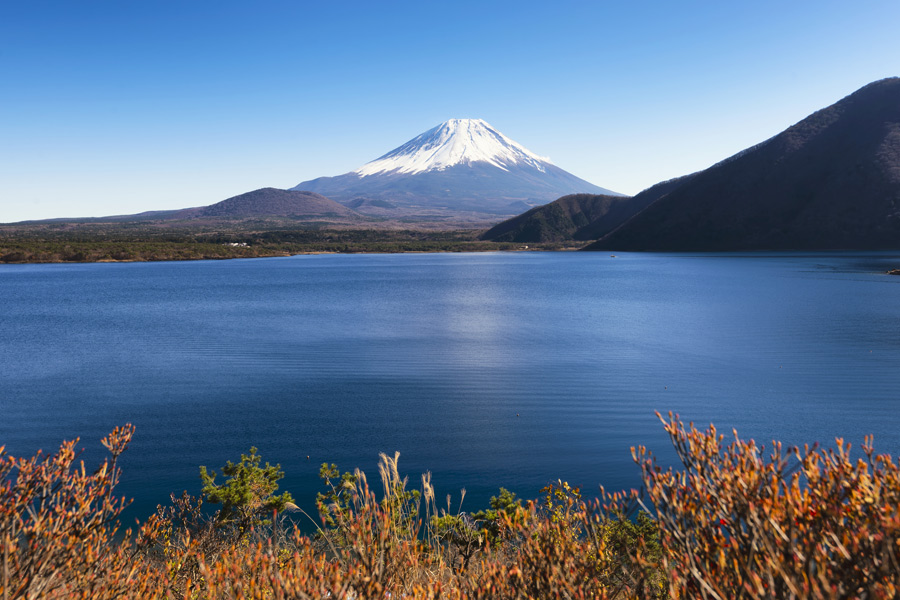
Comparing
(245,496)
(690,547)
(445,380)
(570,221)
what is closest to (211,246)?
(570,221)

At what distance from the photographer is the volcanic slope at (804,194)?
3044 inches

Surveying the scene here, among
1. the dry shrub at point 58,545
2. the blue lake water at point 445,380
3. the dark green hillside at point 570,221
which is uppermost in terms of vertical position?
the dark green hillside at point 570,221

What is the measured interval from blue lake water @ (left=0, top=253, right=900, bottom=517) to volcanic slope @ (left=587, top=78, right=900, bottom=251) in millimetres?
49837

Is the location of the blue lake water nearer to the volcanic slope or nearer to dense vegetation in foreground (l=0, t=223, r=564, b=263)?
the volcanic slope

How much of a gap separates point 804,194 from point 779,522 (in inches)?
3755

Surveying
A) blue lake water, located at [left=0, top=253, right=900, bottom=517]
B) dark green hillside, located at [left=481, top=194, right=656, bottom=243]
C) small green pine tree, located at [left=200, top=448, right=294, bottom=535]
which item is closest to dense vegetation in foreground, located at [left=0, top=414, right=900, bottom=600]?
small green pine tree, located at [left=200, top=448, right=294, bottom=535]

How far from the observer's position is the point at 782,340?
72.1 feet

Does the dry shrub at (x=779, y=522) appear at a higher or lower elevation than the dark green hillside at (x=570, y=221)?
lower

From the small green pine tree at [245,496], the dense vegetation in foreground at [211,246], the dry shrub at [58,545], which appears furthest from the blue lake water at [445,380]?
the dense vegetation in foreground at [211,246]

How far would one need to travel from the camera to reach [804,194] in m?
83.8

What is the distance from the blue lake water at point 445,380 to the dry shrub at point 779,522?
681 cm

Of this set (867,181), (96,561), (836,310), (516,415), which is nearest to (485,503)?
(516,415)

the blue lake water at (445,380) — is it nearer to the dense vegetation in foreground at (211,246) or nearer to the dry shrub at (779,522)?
the dry shrub at (779,522)

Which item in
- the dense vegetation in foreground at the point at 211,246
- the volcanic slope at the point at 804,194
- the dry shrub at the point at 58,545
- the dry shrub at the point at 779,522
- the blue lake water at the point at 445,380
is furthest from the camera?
the dense vegetation in foreground at the point at 211,246
